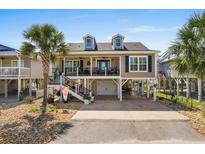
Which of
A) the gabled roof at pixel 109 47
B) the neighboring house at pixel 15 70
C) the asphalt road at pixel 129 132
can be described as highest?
the gabled roof at pixel 109 47

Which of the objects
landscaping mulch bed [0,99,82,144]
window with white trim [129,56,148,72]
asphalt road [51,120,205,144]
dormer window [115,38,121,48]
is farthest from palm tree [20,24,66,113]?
window with white trim [129,56,148,72]

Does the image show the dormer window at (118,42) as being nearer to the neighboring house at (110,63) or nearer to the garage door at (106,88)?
the neighboring house at (110,63)

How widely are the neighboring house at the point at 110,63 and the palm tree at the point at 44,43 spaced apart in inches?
138

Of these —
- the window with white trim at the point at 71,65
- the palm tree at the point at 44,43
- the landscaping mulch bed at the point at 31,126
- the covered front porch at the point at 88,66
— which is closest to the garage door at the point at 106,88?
the covered front porch at the point at 88,66

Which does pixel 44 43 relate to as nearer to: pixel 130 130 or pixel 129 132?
pixel 130 130

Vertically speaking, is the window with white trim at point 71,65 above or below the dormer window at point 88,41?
below

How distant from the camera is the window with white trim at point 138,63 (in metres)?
24.3

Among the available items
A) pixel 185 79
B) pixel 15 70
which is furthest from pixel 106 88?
pixel 15 70

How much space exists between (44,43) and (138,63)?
9.87 metres

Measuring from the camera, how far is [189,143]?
32.8 feet

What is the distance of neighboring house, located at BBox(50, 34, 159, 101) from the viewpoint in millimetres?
24250
